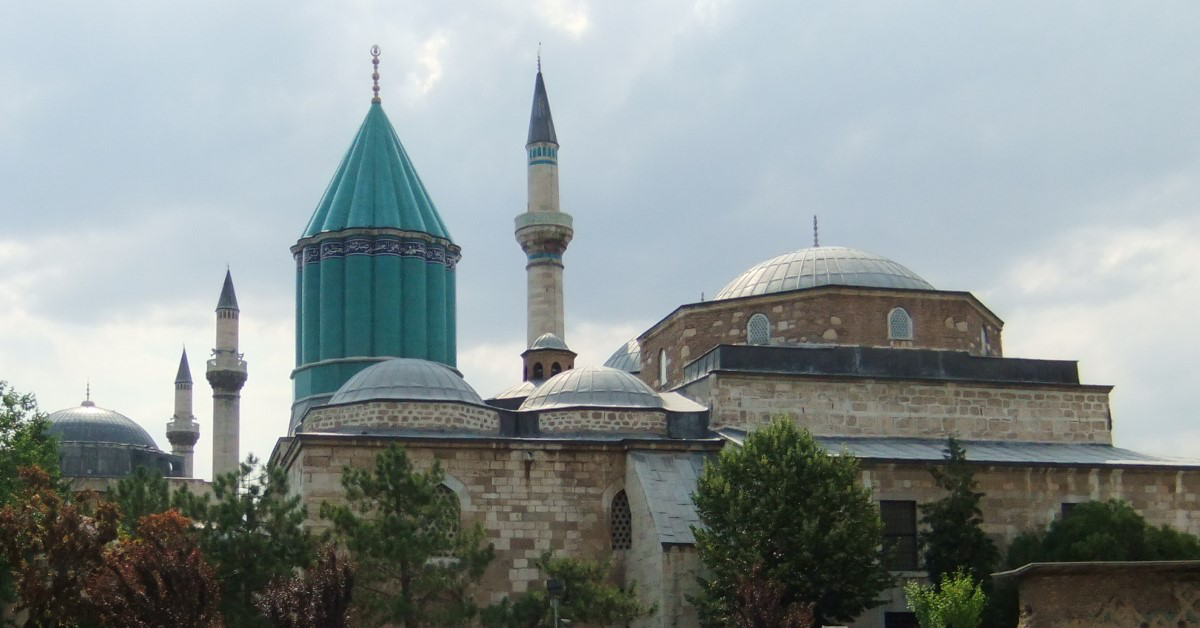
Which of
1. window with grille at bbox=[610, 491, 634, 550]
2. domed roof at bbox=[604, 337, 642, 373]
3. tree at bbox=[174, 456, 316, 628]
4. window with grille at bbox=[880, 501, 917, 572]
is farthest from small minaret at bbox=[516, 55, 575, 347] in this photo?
tree at bbox=[174, 456, 316, 628]

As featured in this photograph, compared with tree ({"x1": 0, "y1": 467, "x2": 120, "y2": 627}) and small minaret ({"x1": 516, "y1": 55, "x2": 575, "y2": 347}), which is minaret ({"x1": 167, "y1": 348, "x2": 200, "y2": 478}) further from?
tree ({"x1": 0, "y1": 467, "x2": 120, "y2": 627})

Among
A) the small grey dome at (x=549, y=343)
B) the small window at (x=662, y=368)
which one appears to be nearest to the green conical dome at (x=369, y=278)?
the small grey dome at (x=549, y=343)

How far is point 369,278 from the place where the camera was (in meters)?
28.2

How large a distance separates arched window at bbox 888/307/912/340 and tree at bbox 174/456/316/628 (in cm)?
932

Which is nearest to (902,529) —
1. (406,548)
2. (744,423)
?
(744,423)

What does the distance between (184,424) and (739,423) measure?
995 inches

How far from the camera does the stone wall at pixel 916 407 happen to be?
2005cm

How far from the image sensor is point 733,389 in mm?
19969

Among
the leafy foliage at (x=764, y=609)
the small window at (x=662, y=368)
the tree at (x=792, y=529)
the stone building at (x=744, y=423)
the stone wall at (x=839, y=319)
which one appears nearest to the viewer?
the leafy foliage at (x=764, y=609)

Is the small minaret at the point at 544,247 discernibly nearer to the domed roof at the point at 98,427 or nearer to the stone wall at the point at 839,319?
the stone wall at the point at 839,319

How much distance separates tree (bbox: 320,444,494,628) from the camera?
15.2m

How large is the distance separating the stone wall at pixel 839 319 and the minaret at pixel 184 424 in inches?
892

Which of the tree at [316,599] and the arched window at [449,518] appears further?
the arched window at [449,518]

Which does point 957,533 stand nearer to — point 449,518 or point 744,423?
point 744,423
